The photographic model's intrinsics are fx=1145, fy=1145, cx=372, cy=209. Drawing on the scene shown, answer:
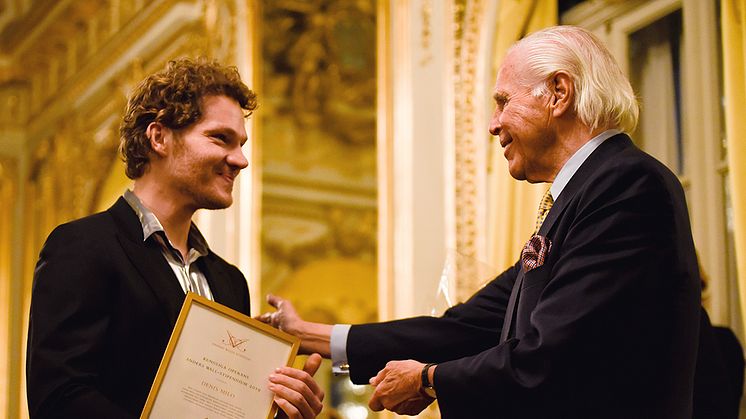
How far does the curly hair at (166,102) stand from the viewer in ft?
8.98

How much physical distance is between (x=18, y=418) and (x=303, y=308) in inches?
96.6

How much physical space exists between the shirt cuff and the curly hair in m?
0.65

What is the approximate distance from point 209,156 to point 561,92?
33.3 inches

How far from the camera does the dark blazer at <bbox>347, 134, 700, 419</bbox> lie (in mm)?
2164

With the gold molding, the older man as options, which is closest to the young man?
the older man

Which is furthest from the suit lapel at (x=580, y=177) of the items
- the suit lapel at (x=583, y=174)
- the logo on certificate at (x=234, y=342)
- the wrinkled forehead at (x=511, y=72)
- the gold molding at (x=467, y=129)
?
the gold molding at (x=467, y=129)

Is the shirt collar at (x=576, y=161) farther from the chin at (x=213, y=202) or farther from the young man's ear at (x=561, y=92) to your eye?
the chin at (x=213, y=202)

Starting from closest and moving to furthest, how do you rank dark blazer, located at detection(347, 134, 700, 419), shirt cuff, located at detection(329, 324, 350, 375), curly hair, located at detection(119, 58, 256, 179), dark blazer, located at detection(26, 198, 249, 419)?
dark blazer, located at detection(347, 134, 700, 419)
dark blazer, located at detection(26, 198, 249, 419)
curly hair, located at detection(119, 58, 256, 179)
shirt cuff, located at detection(329, 324, 350, 375)

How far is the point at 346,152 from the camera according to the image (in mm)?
7824

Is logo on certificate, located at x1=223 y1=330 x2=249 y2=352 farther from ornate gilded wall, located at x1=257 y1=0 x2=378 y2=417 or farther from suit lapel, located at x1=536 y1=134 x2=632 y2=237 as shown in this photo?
ornate gilded wall, located at x1=257 y1=0 x2=378 y2=417

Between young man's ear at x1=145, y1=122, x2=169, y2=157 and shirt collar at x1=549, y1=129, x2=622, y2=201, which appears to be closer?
shirt collar at x1=549, y1=129, x2=622, y2=201

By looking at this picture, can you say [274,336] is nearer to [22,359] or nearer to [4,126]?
[22,359]

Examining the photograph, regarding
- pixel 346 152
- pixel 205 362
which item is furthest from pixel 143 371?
pixel 346 152

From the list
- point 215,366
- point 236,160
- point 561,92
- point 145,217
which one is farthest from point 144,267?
point 561,92
